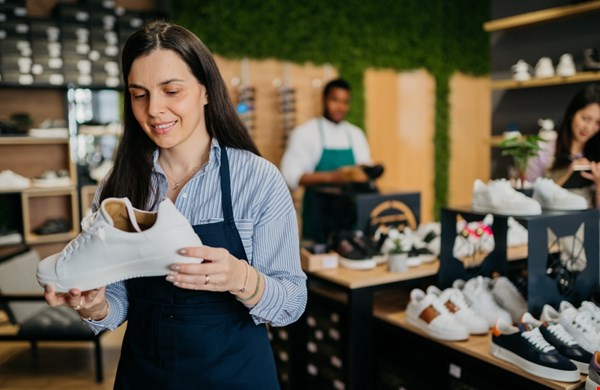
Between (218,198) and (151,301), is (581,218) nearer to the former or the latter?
(218,198)

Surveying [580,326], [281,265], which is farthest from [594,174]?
[281,265]

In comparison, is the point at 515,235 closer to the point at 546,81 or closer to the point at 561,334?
the point at 561,334

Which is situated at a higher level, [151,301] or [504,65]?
[504,65]

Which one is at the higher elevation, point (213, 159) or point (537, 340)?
point (213, 159)

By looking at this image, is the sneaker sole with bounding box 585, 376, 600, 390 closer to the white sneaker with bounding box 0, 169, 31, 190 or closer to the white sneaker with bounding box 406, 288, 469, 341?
the white sneaker with bounding box 406, 288, 469, 341

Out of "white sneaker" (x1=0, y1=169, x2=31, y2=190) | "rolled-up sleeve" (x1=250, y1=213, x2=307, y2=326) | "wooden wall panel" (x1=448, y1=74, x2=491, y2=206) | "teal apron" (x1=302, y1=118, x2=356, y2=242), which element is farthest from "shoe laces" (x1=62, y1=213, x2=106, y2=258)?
"wooden wall panel" (x1=448, y1=74, x2=491, y2=206)

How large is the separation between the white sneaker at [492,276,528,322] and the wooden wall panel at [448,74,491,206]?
490 cm

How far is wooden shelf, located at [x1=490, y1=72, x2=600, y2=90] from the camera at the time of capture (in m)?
3.80

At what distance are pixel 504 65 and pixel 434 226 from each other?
86.5 inches

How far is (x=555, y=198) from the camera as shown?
221 centimetres

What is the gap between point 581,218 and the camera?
7.08 feet

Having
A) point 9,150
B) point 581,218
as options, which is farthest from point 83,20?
point 581,218

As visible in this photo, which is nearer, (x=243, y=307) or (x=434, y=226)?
(x=243, y=307)

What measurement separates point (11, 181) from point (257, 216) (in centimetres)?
376
